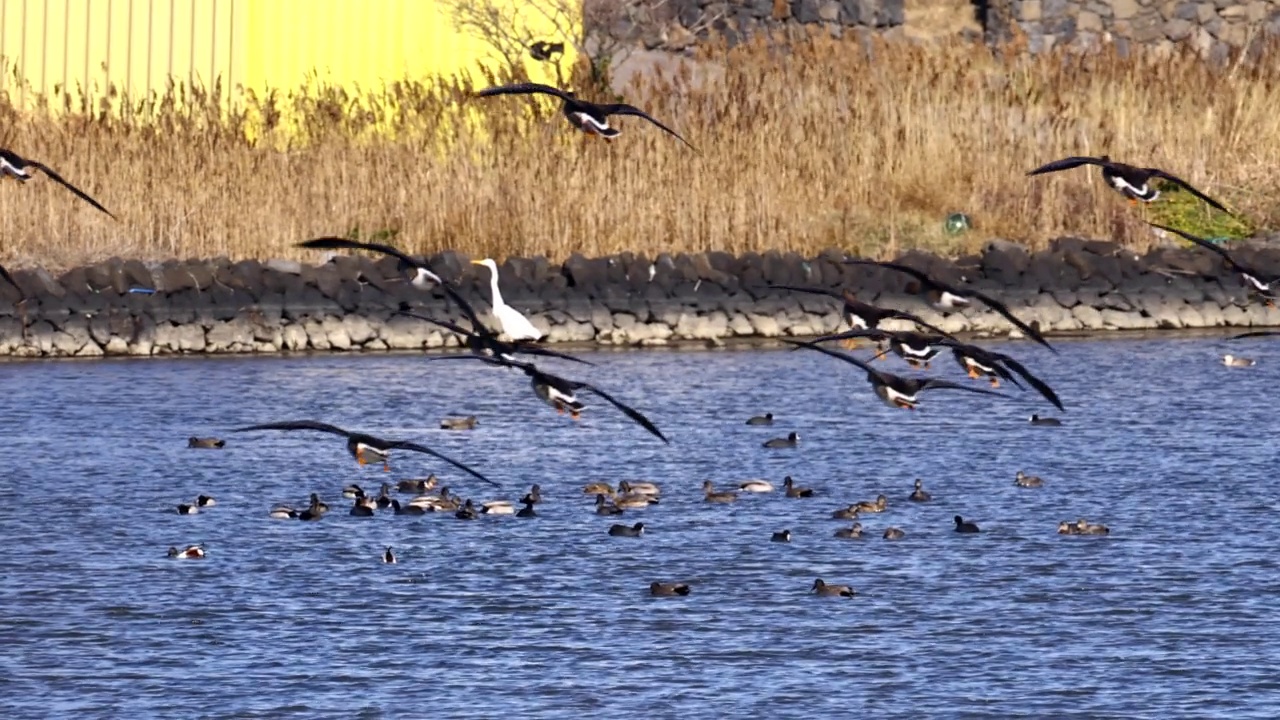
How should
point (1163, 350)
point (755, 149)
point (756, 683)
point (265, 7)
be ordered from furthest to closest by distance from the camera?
point (265, 7), point (755, 149), point (1163, 350), point (756, 683)

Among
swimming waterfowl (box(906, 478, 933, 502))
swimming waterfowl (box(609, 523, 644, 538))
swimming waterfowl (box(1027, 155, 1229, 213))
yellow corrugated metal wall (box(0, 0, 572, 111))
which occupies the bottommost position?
swimming waterfowl (box(609, 523, 644, 538))

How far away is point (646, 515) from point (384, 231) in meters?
8.57

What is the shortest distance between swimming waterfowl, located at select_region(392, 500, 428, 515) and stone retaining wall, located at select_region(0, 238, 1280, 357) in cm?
658

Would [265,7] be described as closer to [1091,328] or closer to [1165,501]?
[1091,328]

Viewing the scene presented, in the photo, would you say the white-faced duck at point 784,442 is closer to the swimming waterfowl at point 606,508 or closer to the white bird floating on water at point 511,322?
the swimming waterfowl at point 606,508

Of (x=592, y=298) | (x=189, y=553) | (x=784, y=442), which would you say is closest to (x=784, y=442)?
(x=784, y=442)

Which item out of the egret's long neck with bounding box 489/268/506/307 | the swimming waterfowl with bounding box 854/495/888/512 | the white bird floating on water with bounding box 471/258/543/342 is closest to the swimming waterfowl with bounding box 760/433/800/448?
the swimming waterfowl with bounding box 854/495/888/512

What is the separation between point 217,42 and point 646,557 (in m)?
15.1

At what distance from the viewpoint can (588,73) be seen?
87.7ft

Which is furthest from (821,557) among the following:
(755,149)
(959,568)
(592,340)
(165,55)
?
(165,55)

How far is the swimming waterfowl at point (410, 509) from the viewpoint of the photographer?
48.5 ft

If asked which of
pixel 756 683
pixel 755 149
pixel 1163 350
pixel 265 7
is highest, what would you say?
pixel 265 7

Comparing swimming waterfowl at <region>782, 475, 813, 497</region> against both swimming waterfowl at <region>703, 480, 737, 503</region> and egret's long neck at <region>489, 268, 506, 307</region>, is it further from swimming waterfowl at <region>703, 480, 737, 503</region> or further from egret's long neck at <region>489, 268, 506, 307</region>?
egret's long neck at <region>489, 268, 506, 307</region>

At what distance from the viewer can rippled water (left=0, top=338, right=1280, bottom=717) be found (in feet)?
34.8
